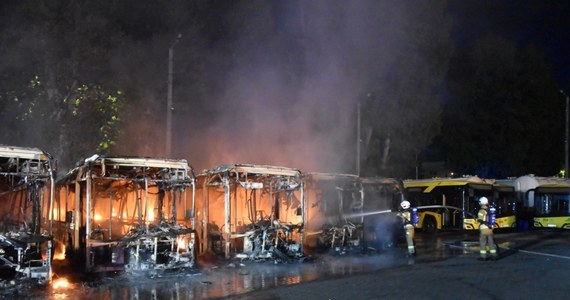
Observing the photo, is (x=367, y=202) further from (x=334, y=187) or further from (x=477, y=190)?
(x=477, y=190)

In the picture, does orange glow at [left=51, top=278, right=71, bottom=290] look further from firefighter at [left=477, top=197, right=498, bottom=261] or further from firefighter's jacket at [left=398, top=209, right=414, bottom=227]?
firefighter at [left=477, top=197, right=498, bottom=261]

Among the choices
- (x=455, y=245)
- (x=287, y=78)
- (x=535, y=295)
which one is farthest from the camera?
(x=287, y=78)

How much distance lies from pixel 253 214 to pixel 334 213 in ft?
9.39

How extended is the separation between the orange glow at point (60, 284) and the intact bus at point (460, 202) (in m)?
16.2

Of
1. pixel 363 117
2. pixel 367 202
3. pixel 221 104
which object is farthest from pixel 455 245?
pixel 363 117

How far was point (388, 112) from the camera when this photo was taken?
26.5 metres

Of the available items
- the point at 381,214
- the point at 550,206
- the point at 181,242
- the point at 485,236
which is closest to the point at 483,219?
the point at 485,236

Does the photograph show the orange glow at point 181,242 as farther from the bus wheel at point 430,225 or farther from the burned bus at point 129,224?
the bus wheel at point 430,225

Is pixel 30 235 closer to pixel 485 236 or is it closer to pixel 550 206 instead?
pixel 485 236

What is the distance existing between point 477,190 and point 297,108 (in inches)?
346

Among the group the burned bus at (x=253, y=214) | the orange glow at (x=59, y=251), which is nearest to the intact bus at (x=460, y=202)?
the burned bus at (x=253, y=214)

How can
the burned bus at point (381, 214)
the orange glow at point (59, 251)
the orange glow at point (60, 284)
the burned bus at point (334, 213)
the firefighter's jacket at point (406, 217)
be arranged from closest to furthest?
1. the orange glow at point (60, 284)
2. the firefighter's jacket at point (406, 217)
3. the orange glow at point (59, 251)
4. the burned bus at point (334, 213)
5. the burned bus at point (381, 214)

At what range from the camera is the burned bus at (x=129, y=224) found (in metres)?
11.0

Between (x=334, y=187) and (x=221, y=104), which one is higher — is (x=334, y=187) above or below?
below
